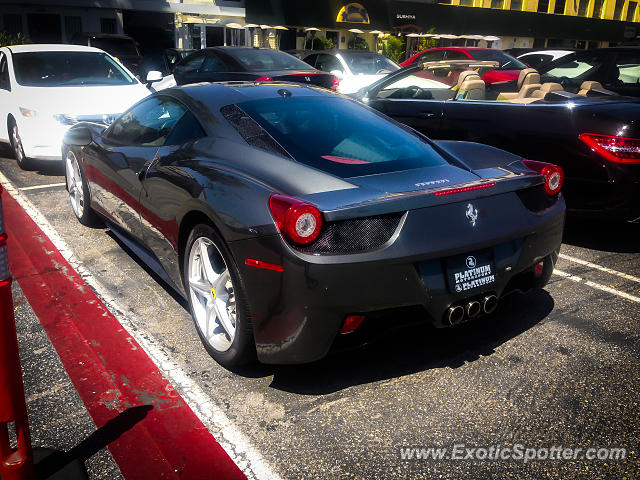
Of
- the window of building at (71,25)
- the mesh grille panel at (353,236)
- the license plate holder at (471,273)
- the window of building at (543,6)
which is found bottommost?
the license plate holder at (471,273)

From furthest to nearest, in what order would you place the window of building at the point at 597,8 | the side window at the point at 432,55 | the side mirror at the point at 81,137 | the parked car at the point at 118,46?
1. the window of building at the point at 597,8
2. the parked car at the point at 118,46
3. the side window at the point at 432,55
4. the side mirror at the point at 81,137

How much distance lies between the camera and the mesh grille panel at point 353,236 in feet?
8.46

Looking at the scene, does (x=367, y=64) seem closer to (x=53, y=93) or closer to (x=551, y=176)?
(x=53, y=93)

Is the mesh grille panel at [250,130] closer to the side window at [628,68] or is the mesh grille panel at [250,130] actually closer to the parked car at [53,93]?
the parked car at [53,93]

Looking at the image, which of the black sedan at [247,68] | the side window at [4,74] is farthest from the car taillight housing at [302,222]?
the black sedan at [247,68]

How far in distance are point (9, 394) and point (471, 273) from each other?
1.97 m

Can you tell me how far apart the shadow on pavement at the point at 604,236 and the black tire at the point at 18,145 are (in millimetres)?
6349

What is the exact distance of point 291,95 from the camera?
3838 millimetres

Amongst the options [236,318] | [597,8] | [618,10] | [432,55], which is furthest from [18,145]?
[618,10]

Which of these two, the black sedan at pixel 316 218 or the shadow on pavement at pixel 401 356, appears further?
the shadow on pavement at pixel 401 356

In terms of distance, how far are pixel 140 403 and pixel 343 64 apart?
13206 millimetres

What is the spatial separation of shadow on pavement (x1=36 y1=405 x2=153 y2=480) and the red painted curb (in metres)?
0.03

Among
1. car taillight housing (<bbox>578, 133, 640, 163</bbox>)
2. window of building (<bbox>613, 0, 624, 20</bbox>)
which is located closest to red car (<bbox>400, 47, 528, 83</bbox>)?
car taillight housing (<bbox>578, 133, 640, 163</bbox>)

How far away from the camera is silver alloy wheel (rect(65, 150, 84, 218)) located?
540 cm
